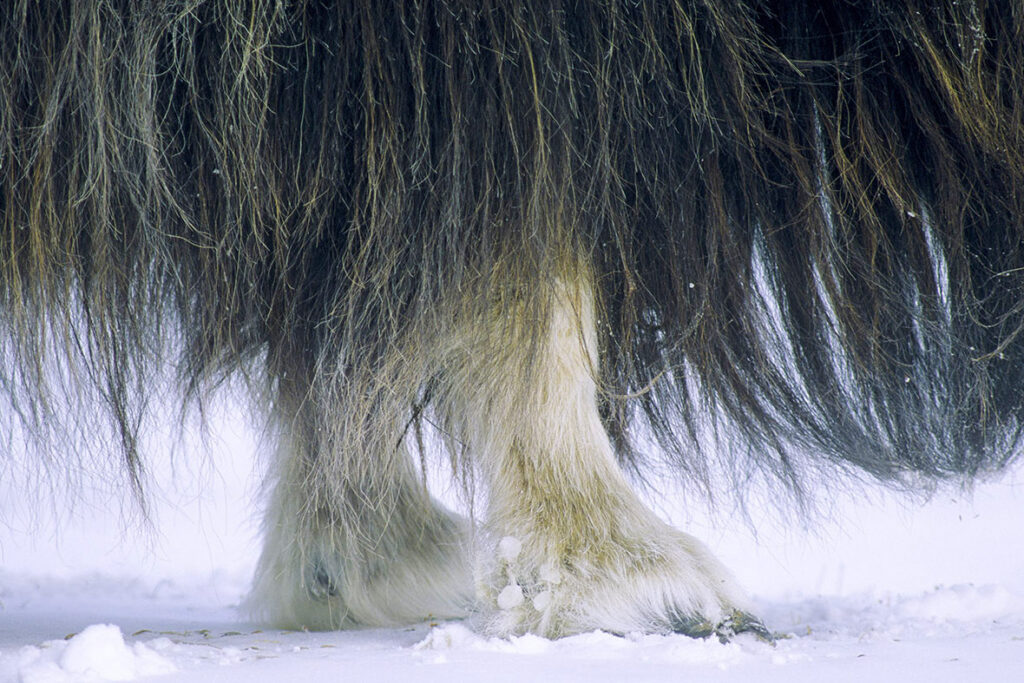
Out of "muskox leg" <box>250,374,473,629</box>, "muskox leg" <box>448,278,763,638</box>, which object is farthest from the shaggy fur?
"muskox leg" <box>250,374,473,629</box>

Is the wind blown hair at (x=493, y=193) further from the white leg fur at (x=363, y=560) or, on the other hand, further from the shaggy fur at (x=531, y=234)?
the white leg fur at (x=363, y=560)

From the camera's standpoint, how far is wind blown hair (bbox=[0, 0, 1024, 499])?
3.13 feet

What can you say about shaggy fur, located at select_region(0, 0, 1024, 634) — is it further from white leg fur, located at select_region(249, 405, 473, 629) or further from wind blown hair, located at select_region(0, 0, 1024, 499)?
white leg fur, located at select_region(249, 405, 473, 629)

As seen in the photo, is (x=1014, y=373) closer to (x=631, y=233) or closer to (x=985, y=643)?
(x=985, y=643)

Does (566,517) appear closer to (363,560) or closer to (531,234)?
(531,234)

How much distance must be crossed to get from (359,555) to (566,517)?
1.29 feet

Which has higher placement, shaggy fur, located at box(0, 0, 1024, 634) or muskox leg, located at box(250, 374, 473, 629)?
shaggy fur, located at box(0, 0, 1024, 634)

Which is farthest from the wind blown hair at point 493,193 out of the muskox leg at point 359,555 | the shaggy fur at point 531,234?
the muskox leg at point 359,555

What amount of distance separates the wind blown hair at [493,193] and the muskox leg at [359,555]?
0.21 m

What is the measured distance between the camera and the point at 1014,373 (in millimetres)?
1268

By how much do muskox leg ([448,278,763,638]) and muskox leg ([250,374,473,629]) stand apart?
0.25 meters

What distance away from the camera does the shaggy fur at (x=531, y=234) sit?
3.14ft

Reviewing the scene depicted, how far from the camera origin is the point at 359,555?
1.39 meters

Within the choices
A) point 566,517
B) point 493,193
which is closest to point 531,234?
point 493,193
